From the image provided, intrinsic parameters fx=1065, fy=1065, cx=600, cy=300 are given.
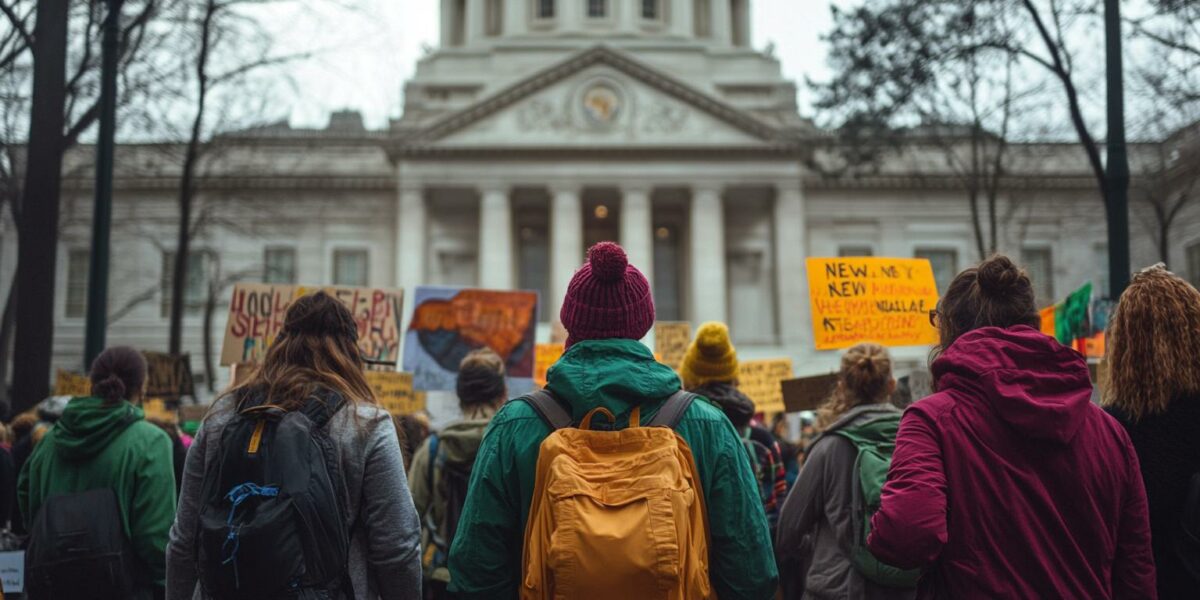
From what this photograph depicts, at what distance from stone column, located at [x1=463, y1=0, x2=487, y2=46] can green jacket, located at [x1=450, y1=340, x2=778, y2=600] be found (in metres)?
51.7

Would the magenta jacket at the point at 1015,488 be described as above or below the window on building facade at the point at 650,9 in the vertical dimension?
below

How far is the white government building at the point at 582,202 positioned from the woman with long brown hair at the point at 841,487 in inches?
1189

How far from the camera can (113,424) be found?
5.02 metres

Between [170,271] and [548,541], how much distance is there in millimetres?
→ 41593

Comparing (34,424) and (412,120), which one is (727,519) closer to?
(34,424)

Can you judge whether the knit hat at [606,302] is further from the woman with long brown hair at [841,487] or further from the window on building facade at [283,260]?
the window on building facade at [283,260]

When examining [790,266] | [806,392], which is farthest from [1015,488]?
[790,266]

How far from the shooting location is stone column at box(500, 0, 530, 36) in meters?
50.9

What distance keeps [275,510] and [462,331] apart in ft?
31.7

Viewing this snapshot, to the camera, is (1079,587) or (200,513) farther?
(200,513)

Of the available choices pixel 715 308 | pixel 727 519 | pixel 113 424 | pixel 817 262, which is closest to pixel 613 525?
pixel 727 519

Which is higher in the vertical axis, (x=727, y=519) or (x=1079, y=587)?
(x=727, y=519)

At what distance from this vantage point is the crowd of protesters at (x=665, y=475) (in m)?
2.85

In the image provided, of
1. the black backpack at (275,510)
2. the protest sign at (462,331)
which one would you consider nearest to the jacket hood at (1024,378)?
the black backpack at (275,510)
